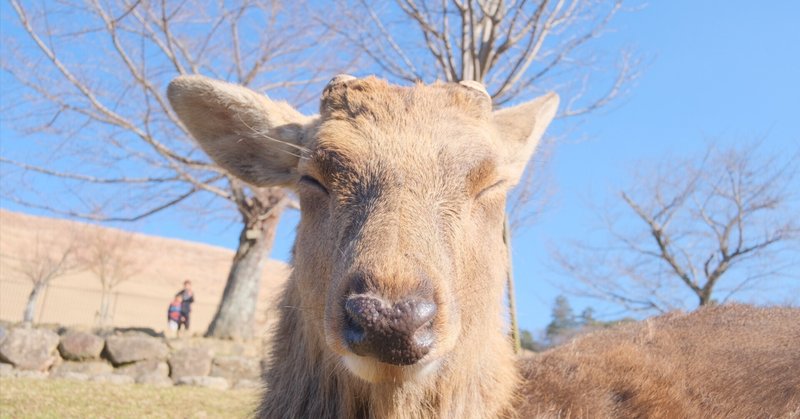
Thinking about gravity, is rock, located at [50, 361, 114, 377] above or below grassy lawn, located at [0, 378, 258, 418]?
above

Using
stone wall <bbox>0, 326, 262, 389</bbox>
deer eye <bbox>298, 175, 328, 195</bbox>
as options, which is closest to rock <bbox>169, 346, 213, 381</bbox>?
stone wall <bbox>0, 326, 262, 389</bbox>

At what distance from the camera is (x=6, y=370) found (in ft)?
42.9

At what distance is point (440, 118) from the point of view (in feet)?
12.7

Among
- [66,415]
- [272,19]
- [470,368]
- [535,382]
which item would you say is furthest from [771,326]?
[272,19]

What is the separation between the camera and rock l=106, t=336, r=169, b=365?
47.6 feet

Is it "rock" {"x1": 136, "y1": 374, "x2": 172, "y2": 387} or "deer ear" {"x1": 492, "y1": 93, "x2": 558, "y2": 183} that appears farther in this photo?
"rock" {"x1": 136, "y1": 374, "x2": 172, "y2": 387}

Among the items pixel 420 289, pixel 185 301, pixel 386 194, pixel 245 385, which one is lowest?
pixel 245 385

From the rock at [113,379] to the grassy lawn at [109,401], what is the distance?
3.53 feet

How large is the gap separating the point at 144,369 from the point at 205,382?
203 cm

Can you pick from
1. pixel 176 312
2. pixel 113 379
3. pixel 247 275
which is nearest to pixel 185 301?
pixel 176 312

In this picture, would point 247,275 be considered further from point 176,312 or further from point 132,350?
point 132,350

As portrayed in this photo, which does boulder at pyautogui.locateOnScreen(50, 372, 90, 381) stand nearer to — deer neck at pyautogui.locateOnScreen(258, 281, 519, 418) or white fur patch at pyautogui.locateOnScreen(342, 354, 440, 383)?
deer neck at pyautogui.locateOnScreen(258, 281, 519, 418)

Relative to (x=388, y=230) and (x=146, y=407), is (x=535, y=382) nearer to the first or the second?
(x=388, y=230)

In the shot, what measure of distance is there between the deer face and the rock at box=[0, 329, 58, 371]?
11412 mm
